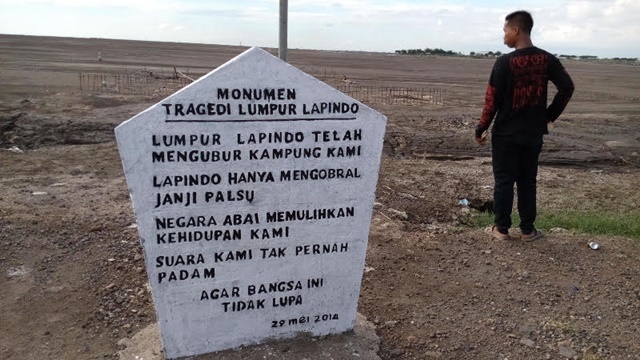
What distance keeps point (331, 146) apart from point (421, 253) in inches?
82.9

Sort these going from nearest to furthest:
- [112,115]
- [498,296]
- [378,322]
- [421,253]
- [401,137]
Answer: [378,322], [498,296], [421,253], [401,137], [112,115]

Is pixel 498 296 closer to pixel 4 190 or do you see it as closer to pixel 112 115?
pixel 4 190

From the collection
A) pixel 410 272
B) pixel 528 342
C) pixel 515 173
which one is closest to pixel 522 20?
pixel 515 173

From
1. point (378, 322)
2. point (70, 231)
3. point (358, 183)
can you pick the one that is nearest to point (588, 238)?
point (378, 322)

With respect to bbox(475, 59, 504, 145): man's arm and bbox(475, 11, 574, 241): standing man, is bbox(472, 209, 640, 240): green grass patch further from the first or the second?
bbox(475, 59, 504, 145): man's arm

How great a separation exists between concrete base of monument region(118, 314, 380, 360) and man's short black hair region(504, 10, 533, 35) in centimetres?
274

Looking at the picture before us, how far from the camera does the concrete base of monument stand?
3.36 meters

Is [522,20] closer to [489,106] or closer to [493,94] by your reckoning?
[493,94]

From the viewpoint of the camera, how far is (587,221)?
6.23 m

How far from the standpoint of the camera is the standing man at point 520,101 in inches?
181

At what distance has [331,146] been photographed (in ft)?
10.7

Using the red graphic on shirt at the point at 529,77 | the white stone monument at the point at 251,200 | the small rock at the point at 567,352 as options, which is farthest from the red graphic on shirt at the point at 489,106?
the small rock at the point at 567,352

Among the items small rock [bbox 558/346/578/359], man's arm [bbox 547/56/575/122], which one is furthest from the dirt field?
man's arm [bbox 547/56/575/122]

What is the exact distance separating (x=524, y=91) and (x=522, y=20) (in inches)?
22.6
